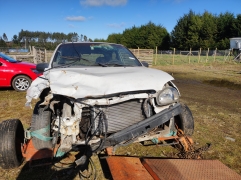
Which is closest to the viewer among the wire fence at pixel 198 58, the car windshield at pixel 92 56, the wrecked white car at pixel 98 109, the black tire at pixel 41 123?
the wrecked white car at pixel 98 109

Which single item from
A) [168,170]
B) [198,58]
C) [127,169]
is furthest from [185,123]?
[198,58]

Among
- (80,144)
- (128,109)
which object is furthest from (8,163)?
(128,109)

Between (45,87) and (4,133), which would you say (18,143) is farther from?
(45,87)

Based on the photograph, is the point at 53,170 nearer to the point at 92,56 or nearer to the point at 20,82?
the point at 92,56

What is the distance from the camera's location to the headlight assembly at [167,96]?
2.76m

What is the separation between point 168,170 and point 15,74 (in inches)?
278

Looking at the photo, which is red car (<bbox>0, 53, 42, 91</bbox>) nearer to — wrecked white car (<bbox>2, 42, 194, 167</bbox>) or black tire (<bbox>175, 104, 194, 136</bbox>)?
wrecked white car (<bbox>2, 42, 194, 167</bbox>)

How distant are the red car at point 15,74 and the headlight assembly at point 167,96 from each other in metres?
6.08

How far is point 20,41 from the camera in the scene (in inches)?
2704

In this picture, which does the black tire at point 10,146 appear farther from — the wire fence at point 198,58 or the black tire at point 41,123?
the wire fence at point 198,58

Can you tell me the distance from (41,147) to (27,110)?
294 centimetres

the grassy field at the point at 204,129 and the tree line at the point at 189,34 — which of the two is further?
the tree line at the point at 189,34

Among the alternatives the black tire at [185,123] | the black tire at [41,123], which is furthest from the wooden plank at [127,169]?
the black tire at [185,123]

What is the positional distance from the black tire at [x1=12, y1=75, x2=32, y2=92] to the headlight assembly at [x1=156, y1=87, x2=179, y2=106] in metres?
6.52
